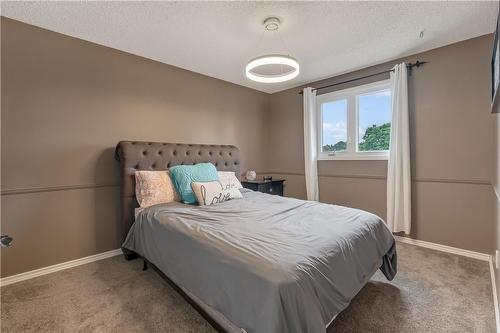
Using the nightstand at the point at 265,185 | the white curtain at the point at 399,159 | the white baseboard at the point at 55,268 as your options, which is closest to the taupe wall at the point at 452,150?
the white curtain at the point at 399,159

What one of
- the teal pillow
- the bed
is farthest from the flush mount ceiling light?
the bed

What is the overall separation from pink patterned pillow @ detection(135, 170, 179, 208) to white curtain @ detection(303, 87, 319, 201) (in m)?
2.15

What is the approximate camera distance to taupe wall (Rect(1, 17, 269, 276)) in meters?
2.18

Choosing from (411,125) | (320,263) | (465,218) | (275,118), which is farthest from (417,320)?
(275,118)

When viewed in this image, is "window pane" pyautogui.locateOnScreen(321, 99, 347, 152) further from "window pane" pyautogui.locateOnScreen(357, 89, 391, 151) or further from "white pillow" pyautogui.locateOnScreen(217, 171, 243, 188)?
"white pillow" pyautogui.locateOnScreen(217, 171, 243, 188)

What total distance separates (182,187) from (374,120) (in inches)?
109

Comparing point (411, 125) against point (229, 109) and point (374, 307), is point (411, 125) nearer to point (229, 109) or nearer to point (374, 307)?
point (374, 307)

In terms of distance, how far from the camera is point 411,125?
2.96m

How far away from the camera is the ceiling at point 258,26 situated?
2.03 m

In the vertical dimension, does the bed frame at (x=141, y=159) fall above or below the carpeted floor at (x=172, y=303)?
above

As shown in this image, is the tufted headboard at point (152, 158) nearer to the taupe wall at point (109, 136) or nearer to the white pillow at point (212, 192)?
the taupe wall at point (109, 136)

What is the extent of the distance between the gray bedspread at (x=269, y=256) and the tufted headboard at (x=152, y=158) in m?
0.43

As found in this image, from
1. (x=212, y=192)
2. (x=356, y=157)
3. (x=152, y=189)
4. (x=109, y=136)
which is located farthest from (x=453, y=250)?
(x=109, y=136)

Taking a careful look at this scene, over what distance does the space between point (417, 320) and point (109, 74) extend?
3651 millimetres
